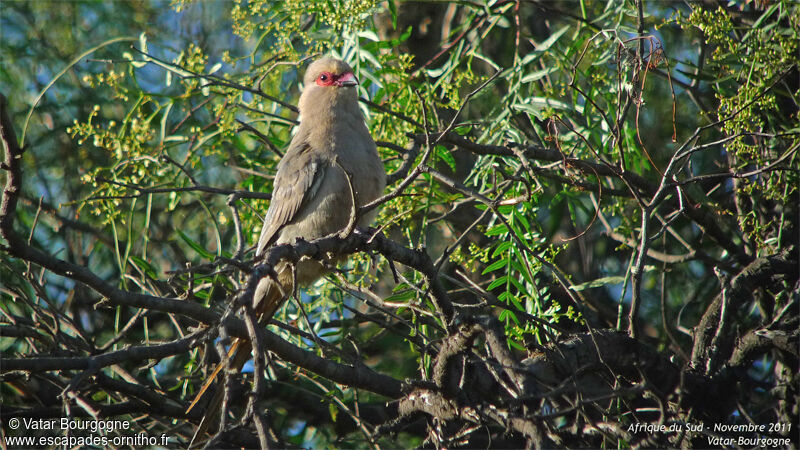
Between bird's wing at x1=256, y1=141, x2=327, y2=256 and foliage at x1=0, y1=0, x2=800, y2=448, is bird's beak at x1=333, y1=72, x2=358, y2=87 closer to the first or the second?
foliage at x1=0, y1=0, x2=800, y2=448

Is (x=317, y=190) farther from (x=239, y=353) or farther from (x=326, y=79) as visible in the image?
(x=239, y=353)

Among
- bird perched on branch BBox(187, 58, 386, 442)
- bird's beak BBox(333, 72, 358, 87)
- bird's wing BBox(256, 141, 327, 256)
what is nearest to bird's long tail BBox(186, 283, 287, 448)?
bird perched on branch BBox(187, 58, 386, 442)

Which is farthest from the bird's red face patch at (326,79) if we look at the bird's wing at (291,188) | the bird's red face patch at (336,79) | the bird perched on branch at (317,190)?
the bird's wing at (291,188)

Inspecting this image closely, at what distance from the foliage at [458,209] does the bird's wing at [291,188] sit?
246 millimetres

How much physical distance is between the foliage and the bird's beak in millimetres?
114

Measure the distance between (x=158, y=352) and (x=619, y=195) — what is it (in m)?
2.63

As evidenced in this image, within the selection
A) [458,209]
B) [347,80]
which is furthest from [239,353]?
[458,209]

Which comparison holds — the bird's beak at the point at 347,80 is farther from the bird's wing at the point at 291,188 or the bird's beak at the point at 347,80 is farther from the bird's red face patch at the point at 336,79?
the bird's wing at the point at 291,188

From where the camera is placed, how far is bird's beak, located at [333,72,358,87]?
4193 millimetres

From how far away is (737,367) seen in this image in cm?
351

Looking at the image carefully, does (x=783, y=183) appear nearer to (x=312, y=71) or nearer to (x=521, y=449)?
(x=521, y=449)

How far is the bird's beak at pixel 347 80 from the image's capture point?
13.8 feet

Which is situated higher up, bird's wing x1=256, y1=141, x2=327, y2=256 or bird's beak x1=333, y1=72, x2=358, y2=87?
bird's beak x1=333, y1=72, x2=358, y2=87

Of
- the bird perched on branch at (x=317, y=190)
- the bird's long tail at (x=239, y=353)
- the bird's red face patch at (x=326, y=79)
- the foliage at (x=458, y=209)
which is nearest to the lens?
the foliage at (x=458, y=209)
